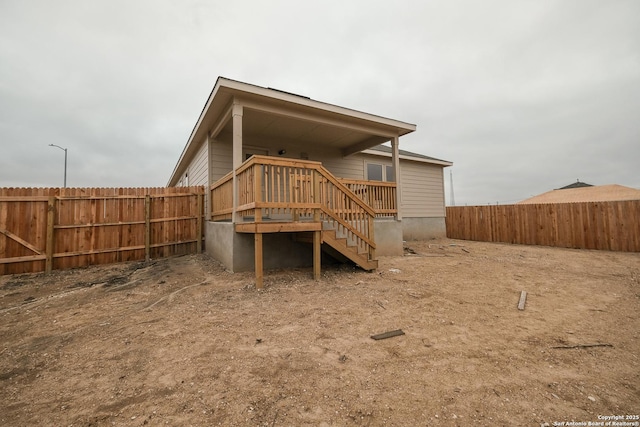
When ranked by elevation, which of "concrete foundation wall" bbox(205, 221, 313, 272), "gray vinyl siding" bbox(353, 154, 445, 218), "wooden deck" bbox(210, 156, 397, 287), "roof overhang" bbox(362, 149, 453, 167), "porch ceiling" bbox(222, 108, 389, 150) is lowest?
"concrete foundation wall" bbox(205, 221, 313, 272)

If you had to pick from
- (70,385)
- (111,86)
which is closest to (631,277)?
(70,385)

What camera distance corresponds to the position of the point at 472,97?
22.6 m

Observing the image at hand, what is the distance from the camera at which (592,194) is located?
2577 cm

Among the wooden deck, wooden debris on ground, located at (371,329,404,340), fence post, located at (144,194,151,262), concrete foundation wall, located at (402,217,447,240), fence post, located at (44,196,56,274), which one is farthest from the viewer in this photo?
concrete foundation wall, located at (402,217,447,240)

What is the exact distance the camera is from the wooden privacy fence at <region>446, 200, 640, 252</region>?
8765 mm

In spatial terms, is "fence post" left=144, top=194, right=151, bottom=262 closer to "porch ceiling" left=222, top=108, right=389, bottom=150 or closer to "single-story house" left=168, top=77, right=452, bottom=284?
"single-story house" left=168, top=77, right=452, bottom=284

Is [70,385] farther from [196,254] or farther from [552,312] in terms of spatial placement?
[196,254]

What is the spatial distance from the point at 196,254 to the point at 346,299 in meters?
5.82

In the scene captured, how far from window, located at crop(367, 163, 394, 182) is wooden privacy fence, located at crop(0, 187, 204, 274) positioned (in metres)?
7.01

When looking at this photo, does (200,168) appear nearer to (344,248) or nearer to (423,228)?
(344,248)

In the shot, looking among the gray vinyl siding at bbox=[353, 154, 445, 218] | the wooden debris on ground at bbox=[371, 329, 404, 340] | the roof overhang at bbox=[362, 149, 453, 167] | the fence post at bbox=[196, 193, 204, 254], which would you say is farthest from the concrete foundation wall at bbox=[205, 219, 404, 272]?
the gray vinyl siding at bbox=[353, 154, 445, 218]

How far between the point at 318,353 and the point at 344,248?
3.18 metres

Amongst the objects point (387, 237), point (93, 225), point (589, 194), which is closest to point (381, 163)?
point (387, 237)

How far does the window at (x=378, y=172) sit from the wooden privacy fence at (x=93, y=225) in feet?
23.0
